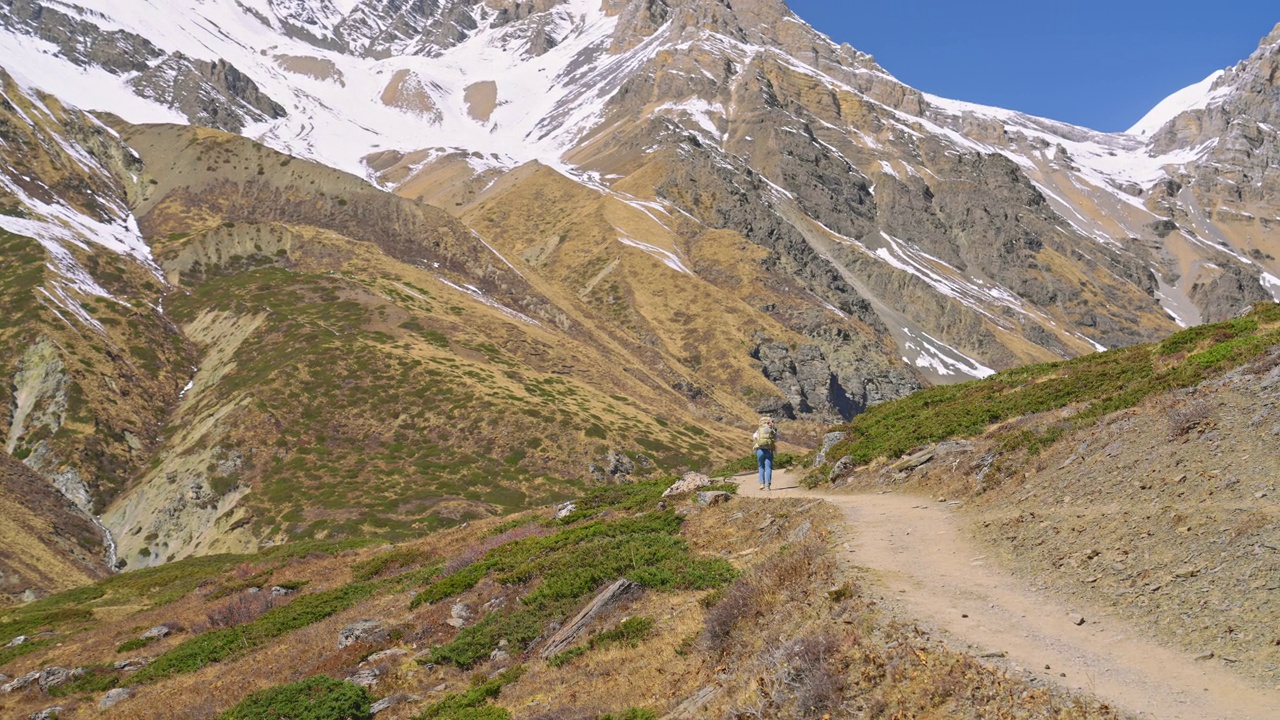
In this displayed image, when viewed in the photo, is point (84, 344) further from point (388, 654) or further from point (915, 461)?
point (915, 461)

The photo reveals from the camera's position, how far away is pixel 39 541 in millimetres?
50812

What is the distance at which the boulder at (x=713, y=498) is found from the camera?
76.8ft

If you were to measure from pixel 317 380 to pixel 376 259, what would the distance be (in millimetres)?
41024

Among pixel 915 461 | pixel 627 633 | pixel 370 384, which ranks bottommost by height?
pixel 370 384

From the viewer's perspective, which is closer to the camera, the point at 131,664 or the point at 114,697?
the point at 114,697

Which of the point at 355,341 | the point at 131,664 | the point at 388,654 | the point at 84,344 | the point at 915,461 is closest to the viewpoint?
the point at 388,654

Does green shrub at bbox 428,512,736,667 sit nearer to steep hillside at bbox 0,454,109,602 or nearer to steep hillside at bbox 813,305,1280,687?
steep hillside at bbox 813,305,1280,687

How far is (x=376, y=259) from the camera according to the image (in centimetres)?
11238

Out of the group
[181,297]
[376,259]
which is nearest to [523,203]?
[376,259]

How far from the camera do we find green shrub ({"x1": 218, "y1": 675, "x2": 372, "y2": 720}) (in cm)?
1473

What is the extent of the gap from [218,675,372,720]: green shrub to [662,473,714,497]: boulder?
1289 centimetres

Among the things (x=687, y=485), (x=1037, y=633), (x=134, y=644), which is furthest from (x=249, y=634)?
(x=1037, y=633)

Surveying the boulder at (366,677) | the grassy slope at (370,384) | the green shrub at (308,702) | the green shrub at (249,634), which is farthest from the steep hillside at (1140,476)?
the grassy slope at (370,384)

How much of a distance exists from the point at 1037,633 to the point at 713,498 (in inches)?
536
